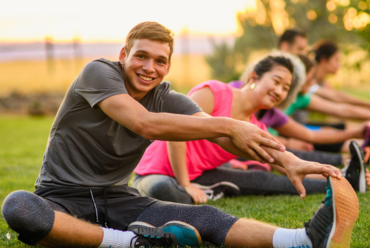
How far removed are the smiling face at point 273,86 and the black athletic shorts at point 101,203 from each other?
4.94ft

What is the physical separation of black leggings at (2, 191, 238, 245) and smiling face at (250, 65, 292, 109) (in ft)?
4.90

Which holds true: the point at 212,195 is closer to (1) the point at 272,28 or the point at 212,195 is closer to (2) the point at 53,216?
(2) the point at 53,216

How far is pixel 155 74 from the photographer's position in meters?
2.44

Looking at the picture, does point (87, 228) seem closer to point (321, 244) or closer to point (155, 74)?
point (155, 74)

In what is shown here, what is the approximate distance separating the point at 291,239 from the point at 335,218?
27 centimetres

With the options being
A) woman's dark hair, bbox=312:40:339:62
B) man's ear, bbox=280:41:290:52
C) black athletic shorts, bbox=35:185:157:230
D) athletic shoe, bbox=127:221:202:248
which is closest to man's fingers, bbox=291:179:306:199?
athletic shoe, bbox=127:221:202:248

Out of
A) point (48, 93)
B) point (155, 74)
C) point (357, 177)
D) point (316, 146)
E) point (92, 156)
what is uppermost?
point (155, 74)

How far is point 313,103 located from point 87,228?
4270 mm

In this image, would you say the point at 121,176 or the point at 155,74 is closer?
the point at 155,74

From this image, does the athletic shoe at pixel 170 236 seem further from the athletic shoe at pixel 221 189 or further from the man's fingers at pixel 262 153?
the athletic shoe at pixel 221 189

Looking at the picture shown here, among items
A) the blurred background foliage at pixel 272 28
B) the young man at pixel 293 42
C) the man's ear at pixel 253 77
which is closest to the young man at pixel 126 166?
the man's ear at pixel 253 77

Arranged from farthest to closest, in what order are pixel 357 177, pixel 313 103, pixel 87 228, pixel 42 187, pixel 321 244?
pixel 313 103 < pixel 357 177 < pixel 42 187 < pixel 87 228 < pixel 321 244

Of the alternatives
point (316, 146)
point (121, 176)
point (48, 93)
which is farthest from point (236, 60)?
point (121, 176)

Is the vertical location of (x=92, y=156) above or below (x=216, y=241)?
above
